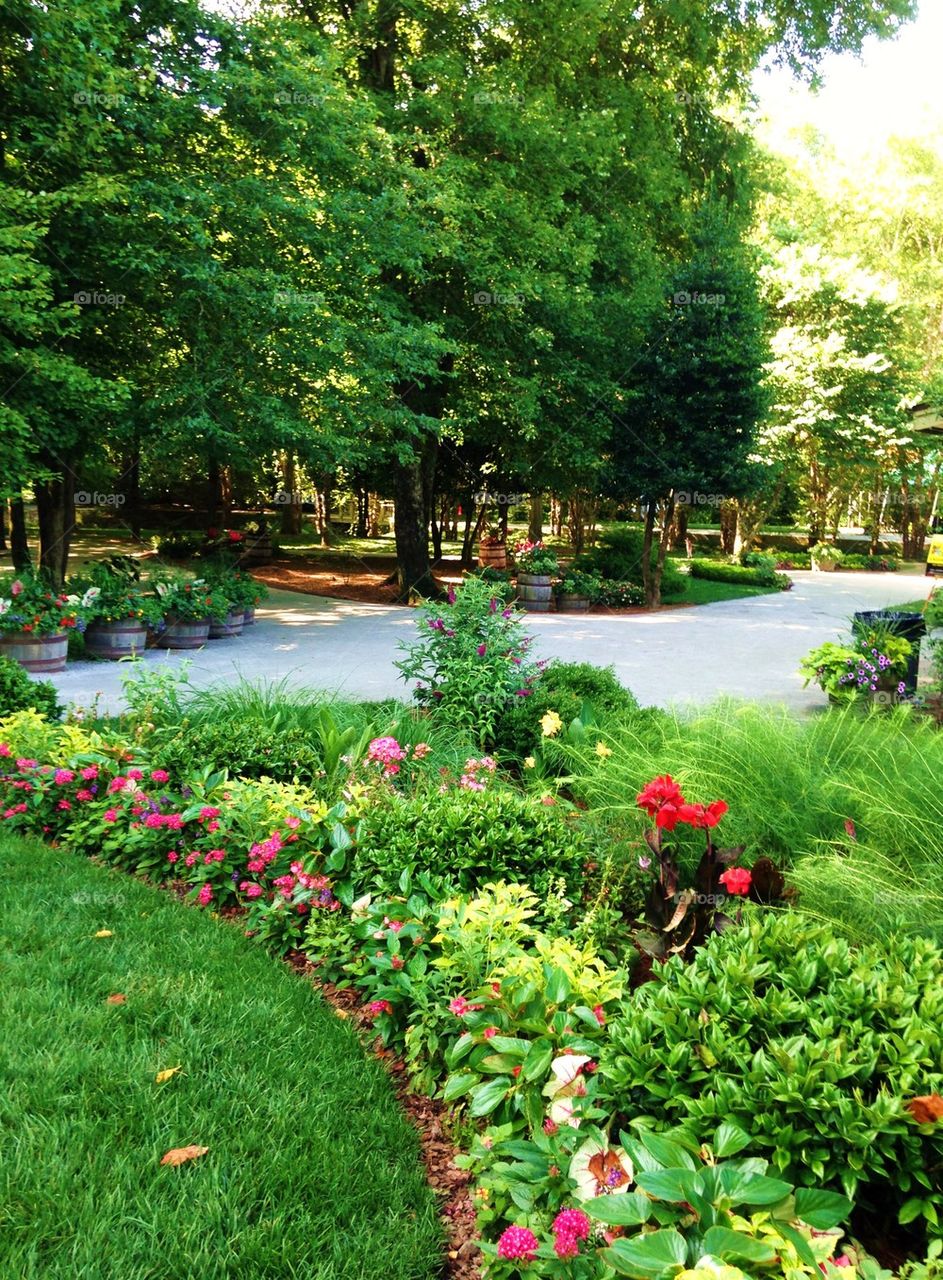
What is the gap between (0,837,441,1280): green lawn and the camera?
2020 mm

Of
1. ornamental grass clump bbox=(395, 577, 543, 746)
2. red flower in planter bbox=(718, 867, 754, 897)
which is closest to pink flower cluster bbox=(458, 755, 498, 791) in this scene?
ornamental grass clump bbox=(395, 577, 543, 746)

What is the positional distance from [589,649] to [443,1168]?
363 inches

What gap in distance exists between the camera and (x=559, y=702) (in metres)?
5.73

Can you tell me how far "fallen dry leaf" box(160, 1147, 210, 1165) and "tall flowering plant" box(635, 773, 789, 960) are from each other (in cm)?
131

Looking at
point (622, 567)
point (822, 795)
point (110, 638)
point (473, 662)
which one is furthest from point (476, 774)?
point (622, 567)

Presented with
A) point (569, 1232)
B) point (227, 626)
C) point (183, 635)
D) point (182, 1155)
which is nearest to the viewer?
point (569, 1232)

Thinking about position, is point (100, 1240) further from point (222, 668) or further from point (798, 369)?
point (798, 369)

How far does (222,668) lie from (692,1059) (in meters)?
8.29

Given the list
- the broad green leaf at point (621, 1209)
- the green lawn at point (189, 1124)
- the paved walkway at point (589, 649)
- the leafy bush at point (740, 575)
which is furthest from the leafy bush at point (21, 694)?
the leafy bush at point (740, 575)

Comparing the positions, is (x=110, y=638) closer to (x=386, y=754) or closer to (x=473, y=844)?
(x=386, y=754)

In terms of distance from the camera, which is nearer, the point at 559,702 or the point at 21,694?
the point at 559,702

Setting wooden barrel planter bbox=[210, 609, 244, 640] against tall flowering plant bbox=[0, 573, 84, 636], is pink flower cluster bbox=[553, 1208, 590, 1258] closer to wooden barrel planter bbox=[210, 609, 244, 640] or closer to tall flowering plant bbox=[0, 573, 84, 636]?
tall flowering plant bbox=[0, 573, 84, 636]

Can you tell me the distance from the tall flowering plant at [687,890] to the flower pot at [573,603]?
13.5 meters

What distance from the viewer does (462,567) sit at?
71.7 ft
